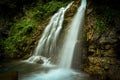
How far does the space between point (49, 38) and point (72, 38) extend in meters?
1.66

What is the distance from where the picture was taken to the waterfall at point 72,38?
9.33m

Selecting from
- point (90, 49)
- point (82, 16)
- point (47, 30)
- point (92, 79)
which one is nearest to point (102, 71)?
point (92, 79)

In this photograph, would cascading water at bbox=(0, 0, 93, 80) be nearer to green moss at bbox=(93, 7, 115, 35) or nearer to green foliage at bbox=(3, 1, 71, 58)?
green foliage at bbox=(3, 1, 71, 58)

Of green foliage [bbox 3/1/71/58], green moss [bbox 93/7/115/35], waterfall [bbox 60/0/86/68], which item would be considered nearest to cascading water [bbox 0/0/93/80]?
waterfall [bbox 60/0/86/68]

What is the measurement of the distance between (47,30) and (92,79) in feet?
17.4

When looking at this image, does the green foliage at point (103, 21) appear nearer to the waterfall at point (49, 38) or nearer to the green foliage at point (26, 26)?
the waterfall at point (49, 38)

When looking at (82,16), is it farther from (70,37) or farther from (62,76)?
(62,76)

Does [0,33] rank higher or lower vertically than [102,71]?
higher

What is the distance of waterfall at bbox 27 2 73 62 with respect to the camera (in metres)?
10.6

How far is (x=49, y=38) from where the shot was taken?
36.3 feet

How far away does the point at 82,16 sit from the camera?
33.9ft

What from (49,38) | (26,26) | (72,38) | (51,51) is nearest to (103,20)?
(72,38)

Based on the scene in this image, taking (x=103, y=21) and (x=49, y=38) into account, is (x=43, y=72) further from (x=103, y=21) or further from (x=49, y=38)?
(x=103, y=21)

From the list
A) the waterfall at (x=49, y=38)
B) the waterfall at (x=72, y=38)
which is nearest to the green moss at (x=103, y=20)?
the waterfall at (x=72, y=38)
